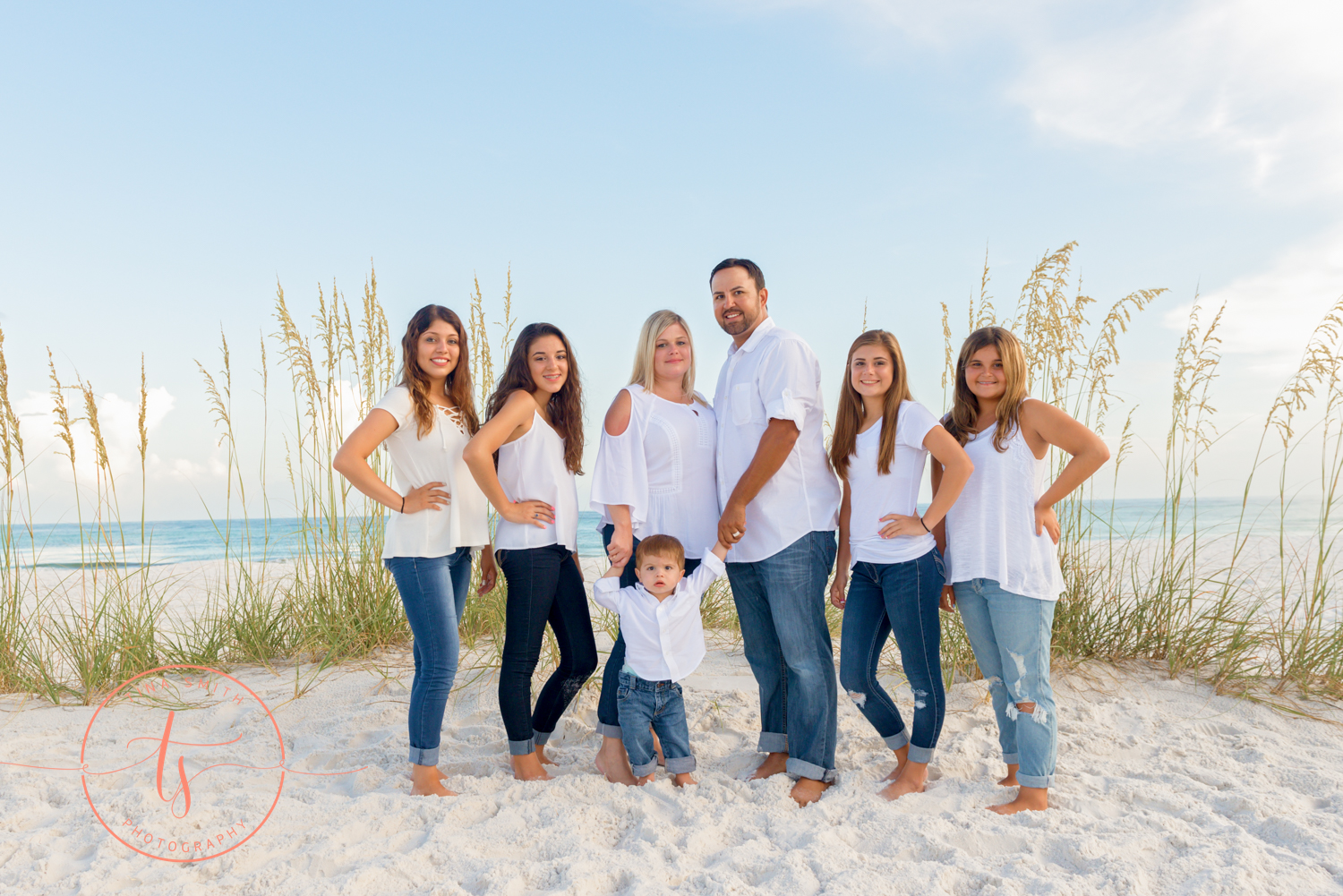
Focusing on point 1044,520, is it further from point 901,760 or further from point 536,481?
point 536,481

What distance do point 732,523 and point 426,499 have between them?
117 centimetres

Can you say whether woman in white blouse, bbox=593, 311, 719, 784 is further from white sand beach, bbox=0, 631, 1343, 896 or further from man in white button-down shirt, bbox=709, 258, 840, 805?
white sand beach, bbox=0, 631, 1343, 896

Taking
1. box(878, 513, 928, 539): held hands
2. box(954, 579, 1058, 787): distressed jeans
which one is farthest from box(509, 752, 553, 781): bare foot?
box(954, 579, 1058, 787): distressed jeans

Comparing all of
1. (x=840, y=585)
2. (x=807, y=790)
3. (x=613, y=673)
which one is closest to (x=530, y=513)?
(x=613, y=673)

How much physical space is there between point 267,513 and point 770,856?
3.91 m

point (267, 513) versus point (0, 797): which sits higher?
point (267, 513)

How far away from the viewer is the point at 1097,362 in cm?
Result: 432

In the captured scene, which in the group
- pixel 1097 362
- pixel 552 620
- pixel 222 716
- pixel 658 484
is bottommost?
pixel 222 716

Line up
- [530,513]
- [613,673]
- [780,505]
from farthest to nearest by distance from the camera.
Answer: [613,673]
[530,513]
[780,505]

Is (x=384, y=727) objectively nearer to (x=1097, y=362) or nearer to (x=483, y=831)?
(x=483, y=831)

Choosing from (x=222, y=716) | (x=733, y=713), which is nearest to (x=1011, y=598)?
(x=733, y=713)

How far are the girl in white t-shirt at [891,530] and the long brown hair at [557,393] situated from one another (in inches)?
41.9

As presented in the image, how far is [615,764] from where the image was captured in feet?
10.1

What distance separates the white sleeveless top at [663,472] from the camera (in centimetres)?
292
